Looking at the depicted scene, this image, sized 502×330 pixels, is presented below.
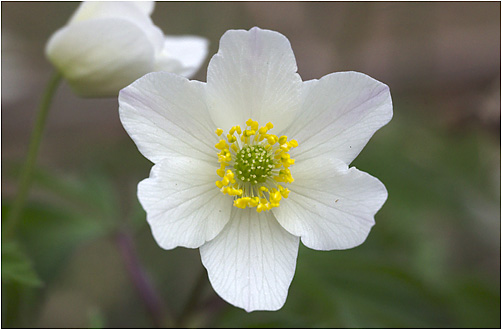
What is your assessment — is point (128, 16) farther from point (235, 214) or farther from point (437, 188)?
point (437, 188)

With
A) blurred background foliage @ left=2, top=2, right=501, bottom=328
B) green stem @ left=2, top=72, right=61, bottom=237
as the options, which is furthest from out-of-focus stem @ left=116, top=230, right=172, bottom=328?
green stem @ left=2, top=72, right=61, bottom=237

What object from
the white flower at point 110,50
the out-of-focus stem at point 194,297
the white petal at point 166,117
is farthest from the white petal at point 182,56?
the out-of-focus stem at point 194,297

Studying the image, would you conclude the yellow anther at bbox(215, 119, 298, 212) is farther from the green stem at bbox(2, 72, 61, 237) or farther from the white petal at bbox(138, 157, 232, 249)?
the green stem at bbox(2, 72, 61, 237)

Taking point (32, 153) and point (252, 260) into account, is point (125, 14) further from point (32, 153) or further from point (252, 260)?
point (252, 260)

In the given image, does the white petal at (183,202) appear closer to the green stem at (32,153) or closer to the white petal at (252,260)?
the white petal at (252,260)

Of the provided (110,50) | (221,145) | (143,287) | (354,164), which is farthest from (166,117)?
(354,164)

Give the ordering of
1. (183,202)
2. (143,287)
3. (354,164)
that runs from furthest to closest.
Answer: (354,164) → (143,287) → (183,202)
